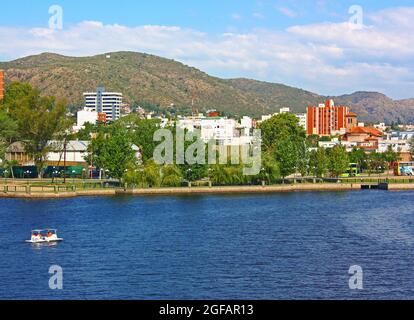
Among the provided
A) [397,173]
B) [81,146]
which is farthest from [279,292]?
[397,173]

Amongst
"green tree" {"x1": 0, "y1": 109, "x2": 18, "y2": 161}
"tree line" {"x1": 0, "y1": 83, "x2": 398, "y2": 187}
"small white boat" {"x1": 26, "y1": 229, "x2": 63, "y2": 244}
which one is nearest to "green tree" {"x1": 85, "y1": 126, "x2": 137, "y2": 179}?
"tree line" {"x1": 0, "y1": 83, "x2": 398, "y2": 187}

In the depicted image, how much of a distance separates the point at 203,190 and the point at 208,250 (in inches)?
1531

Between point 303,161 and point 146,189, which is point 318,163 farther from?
point 146,189

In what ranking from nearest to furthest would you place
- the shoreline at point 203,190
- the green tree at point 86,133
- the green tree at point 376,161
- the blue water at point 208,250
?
the blue water at point 208,250, the shoreline at point 203,190, the green tree at point 376,161, the green tree at point 86,133

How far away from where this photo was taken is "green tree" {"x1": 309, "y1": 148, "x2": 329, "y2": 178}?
3627 inches

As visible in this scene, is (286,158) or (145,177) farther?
(286,158)

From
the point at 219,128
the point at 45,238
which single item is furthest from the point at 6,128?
the point at 219,128

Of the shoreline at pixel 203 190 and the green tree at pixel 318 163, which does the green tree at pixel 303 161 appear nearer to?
the green tree at pixel 318 163

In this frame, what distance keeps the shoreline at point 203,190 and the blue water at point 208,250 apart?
657 centimetres

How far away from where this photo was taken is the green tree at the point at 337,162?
9494cm

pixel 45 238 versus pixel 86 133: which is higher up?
pixel 86 133

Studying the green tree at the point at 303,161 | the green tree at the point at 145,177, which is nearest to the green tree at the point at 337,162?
the green tree at the point at 303,161

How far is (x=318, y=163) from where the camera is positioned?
92312 mm
